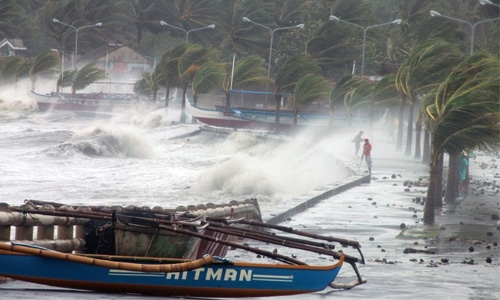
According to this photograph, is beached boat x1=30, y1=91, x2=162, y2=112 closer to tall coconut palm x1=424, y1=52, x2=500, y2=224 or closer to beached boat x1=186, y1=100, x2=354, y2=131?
beached boat x1=186, y1=100, x2=354, y2=131

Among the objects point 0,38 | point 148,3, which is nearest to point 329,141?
point 148,3

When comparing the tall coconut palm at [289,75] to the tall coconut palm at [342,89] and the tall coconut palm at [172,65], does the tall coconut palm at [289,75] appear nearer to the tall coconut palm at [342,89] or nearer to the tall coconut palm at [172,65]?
the tall coconut palm at [342,89]

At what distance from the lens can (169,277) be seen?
10852mm

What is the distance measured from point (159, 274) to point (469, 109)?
10.5m

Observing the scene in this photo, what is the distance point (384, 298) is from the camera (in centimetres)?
1202

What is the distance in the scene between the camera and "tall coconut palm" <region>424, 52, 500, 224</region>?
766 inches

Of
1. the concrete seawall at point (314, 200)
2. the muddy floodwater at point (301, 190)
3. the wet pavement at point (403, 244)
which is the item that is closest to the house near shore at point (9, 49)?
the muddy floodwater at point (301, 190)

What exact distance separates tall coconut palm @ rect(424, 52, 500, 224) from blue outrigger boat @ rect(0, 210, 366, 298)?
9.24 metres

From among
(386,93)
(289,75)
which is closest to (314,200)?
(386,93)

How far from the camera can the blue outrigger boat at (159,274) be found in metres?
10.6

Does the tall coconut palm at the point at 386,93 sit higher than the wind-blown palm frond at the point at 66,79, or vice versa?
the tall coconut palm at the point at 386,93

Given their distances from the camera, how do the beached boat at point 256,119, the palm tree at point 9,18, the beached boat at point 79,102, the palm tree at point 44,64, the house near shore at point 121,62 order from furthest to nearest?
the palm tree at point 9,18 < the house near shore at point 121,62 < the palm tree at point 44,64 < the beached boat at point 79,102 < the beached boat at point 256,119

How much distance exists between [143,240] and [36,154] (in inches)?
1625

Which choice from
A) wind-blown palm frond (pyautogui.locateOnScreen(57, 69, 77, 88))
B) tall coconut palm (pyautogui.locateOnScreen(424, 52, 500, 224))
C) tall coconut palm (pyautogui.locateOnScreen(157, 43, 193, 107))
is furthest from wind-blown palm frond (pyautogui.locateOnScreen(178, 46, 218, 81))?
tall coconut palm (pyautogui.locateOnScreen(424, 52, 500, 224))
